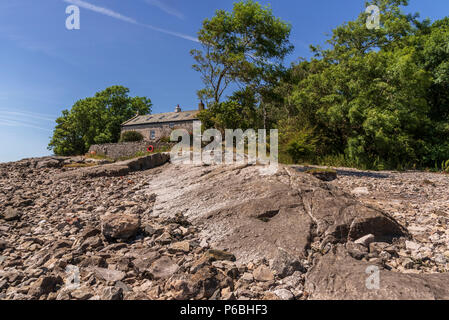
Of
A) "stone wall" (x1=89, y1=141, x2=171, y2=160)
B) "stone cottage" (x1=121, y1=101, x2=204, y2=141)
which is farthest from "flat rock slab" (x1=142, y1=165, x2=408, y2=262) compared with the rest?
"stone cottage" (x1=121, y1=101, x2=204, y2=141)

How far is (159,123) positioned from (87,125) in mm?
11675

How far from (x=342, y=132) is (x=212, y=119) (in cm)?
926

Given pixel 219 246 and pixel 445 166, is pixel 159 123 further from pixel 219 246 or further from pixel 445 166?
pixel 219 246

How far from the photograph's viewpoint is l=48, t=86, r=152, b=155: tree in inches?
1427

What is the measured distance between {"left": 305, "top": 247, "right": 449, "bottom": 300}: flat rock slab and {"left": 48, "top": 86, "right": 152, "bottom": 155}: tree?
1465 inches

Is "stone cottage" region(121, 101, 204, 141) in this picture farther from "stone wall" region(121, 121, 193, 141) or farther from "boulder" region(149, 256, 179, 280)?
"boulder" region(149, 256, 179, 280)

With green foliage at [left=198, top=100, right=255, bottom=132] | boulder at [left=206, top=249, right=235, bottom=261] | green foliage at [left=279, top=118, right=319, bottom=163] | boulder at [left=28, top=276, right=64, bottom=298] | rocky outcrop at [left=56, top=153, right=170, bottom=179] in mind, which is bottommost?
boulder at [left=28, top=276, right=64, bottom=298]

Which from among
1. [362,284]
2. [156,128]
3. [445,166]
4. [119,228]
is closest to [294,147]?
[445,166]

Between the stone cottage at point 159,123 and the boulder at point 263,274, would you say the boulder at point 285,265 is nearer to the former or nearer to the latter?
the boulder at point 263,274

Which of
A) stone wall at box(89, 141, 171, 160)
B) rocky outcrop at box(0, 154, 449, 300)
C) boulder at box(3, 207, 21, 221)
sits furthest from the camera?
stone wall at box(89, 141, 171, 160)

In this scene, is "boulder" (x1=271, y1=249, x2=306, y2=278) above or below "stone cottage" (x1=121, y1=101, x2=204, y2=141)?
below

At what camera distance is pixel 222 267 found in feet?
9.50
